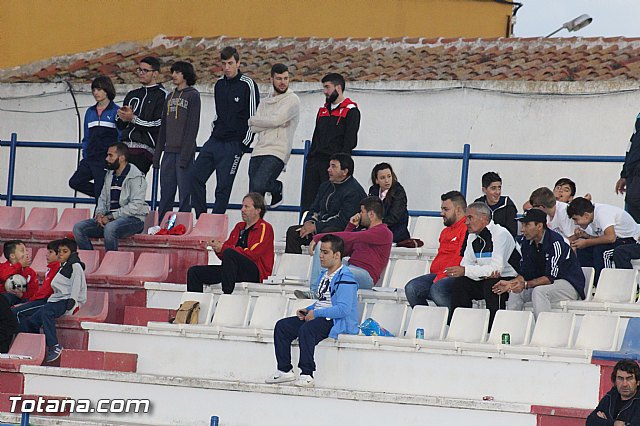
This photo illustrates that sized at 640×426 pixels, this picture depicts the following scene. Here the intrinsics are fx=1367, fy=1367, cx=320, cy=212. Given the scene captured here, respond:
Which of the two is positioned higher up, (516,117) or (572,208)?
(516,117)

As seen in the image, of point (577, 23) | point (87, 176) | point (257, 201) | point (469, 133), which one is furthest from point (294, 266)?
point (577, 23)

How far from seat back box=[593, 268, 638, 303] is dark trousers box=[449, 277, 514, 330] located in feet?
2.37

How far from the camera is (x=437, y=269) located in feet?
35.6

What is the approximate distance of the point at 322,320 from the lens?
33.0 feet

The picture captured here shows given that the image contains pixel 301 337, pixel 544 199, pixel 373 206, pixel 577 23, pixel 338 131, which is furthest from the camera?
pixel 577 23

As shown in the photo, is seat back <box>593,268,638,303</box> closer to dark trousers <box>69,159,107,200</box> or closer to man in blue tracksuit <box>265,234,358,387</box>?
man in blue tracksuit <box>265,234,358,387</box>

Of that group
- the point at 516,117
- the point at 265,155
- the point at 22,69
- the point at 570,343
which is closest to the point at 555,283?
the point at 570,343

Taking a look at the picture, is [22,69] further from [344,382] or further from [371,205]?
[344,382]

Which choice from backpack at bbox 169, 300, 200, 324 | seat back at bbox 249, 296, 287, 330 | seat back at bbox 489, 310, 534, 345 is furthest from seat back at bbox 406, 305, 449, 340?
backpack at bbox 169, 300, 200, 324

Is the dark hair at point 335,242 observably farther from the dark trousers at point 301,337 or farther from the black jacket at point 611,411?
the black jacket at point 611,411

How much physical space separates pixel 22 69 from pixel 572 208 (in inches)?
387

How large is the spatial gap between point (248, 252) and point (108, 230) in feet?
5.58

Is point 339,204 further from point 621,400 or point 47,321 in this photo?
point 621,400

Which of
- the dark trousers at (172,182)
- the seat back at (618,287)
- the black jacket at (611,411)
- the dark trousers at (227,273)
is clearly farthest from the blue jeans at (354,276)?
the black jacket at (611,411)
